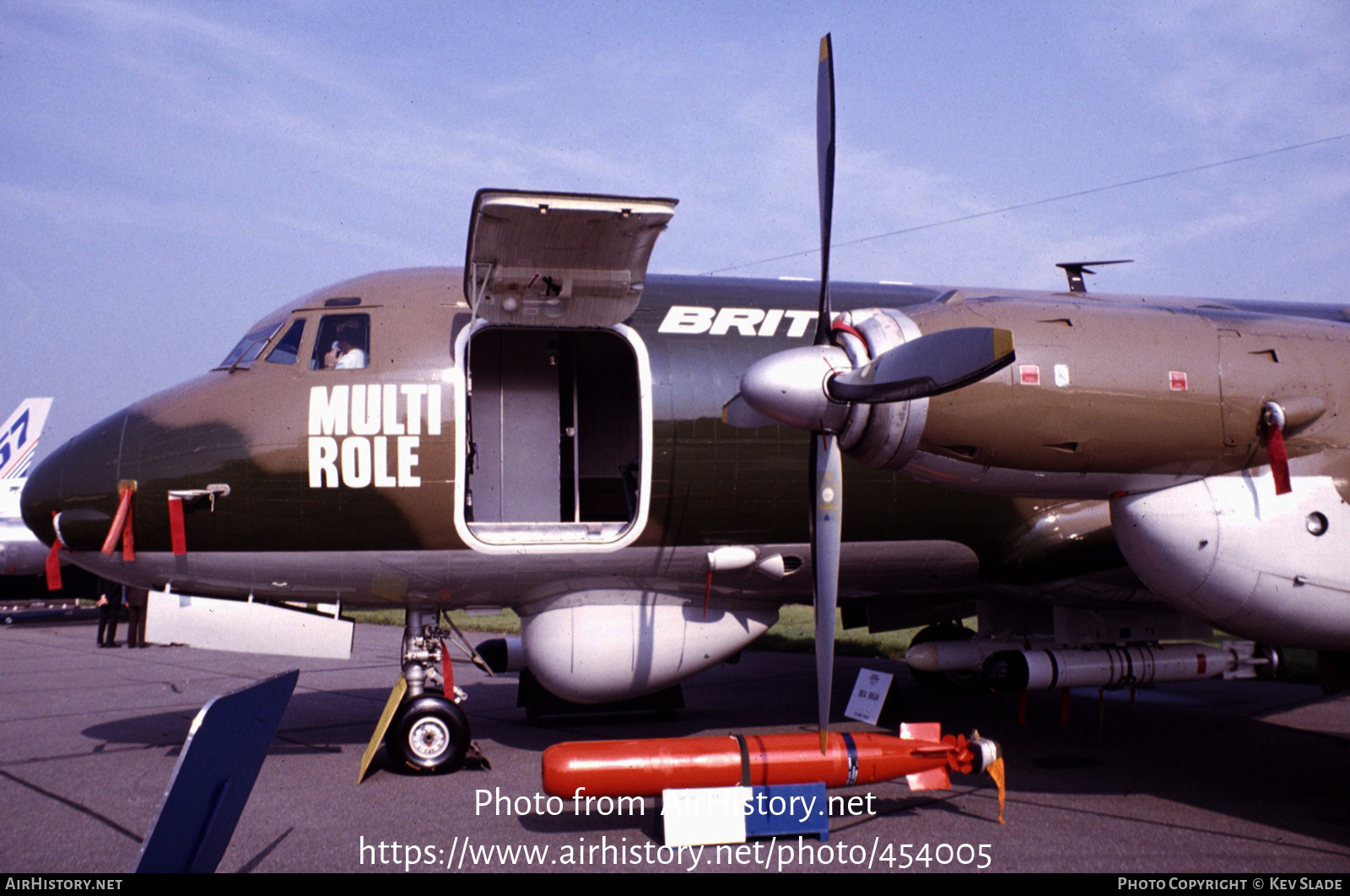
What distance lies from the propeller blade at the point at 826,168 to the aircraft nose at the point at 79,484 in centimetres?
638

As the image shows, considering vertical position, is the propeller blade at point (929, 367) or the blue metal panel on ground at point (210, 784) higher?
the propeller blade at point (929, 367)

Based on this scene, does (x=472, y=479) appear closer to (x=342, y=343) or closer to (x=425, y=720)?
(x=342, y=343)

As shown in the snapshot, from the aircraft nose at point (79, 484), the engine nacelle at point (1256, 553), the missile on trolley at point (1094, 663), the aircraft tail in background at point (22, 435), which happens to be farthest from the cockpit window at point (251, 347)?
the aircraft tail in background at point (22, 435)

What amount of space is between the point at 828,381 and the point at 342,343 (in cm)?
478

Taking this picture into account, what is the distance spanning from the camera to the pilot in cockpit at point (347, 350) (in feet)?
29.7

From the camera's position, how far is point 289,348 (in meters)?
9.20

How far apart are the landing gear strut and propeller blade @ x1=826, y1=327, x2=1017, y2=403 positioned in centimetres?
475

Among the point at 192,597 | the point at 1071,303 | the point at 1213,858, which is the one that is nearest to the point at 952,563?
the point at 1071,303

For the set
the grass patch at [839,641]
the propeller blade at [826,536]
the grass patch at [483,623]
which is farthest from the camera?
the grass patch at [483,623]

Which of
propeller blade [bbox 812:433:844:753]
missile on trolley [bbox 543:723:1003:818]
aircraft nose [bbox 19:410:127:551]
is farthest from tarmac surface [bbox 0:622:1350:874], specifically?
aircraft nose [bbox 19:410:127:551]

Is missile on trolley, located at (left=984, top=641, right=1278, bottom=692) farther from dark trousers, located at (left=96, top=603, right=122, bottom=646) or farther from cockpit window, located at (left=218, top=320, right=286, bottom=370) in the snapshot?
dark trousers, located at (left=96, top=603, right=122, bottom=646)

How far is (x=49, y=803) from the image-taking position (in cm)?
788

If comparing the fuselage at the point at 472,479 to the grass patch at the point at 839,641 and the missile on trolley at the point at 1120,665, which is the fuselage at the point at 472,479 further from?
the grass patch at the point at 839,641

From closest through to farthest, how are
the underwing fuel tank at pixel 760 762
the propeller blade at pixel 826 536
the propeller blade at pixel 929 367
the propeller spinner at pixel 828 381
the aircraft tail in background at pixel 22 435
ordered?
the propeller blade at pixel 929 367
the propeller spinner at pixel 828 381
the underwing fuel tank at pixel 760 762
the propeller blade at pixel 826 536
the aircraft tail in background at pixel 22 435
